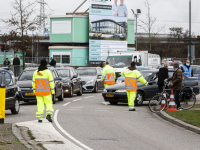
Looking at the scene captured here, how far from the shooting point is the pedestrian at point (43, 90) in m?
11.7

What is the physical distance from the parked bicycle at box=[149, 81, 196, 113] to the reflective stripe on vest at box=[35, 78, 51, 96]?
4876 millimetres

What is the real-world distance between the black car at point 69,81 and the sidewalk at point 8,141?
12343 mm

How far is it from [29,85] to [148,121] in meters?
7.20

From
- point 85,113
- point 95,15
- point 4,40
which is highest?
point 95,15

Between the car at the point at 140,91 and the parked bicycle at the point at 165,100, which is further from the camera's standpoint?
the car at the point at 140,91

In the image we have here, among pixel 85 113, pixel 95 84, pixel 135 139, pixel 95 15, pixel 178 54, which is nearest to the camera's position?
pixel 135 139

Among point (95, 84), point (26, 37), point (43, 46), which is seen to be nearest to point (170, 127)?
point (95, 84)

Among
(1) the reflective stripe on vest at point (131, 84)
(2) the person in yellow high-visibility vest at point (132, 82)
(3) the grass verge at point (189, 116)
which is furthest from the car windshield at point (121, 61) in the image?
(3) the grass verge at point (189, 116)

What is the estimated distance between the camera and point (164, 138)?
9.52 meters

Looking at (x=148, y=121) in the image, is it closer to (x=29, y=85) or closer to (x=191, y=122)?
(x=191, y=122)

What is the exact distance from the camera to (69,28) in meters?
68.9

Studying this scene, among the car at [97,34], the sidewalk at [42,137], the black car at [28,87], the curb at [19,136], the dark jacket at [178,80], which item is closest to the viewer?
the curb at [19,136]

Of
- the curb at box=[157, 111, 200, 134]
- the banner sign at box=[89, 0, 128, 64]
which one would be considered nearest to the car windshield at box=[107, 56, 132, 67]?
the curb at box=[157, 111, 200, 134]

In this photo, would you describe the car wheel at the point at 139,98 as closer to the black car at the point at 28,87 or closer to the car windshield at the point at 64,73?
the black car at the point at 28,87
